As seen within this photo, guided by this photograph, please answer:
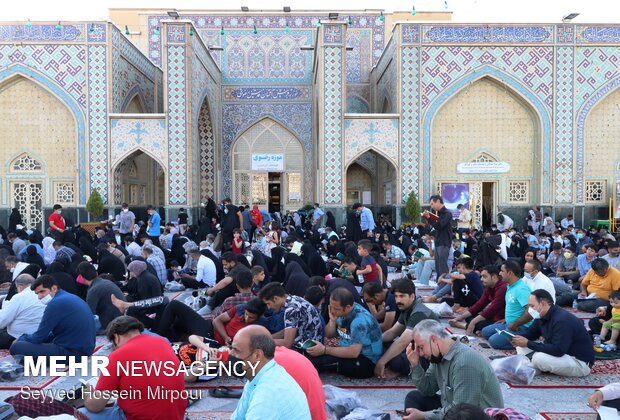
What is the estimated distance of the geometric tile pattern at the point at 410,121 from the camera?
1529 centimetres

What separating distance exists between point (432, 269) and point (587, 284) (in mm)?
2627

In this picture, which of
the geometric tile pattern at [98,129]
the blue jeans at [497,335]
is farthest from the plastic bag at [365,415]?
the geometric tile pattern at [98,129]

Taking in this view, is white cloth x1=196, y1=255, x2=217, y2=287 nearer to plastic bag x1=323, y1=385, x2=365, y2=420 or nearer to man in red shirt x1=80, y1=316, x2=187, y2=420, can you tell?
plastic bag x1=323, y1=385, x2=365, y2=420

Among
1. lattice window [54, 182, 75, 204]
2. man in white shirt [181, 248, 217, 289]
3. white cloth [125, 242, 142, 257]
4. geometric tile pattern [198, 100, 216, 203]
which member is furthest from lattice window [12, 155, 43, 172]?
man in white shirt [181, 248, 217, 289]

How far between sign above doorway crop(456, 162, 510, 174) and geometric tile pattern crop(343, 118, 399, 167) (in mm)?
1953

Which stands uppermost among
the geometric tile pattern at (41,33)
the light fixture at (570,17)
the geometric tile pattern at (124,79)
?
the light fixture at (570,17)

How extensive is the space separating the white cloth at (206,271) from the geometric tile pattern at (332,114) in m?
8.21

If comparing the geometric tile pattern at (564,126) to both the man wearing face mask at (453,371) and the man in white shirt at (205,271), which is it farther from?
the man wearing face mask at (453,371)

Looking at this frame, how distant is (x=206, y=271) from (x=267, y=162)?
11.9m

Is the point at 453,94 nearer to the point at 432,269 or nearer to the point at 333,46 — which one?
the point at 333,46

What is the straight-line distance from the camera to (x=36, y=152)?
1544 cm

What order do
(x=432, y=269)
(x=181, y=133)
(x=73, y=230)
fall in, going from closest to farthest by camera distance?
(x=432, y=269), (x=73, y=230), (x=181, y=133)

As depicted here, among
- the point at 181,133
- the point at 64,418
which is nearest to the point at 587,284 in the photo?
the point at 64,418

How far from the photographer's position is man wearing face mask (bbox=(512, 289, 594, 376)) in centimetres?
420
